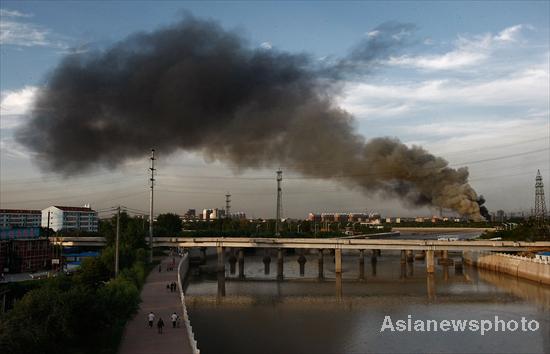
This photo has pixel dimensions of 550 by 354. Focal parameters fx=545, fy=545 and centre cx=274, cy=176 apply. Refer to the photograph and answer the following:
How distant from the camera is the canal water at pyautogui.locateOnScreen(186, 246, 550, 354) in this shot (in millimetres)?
31016

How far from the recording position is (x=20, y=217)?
6791 inches

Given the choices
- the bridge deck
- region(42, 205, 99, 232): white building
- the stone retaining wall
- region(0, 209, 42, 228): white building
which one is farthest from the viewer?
region(42, 205, 99, 232): white building

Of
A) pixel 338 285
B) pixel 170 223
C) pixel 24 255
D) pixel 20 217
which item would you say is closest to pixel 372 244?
pixel 338 285

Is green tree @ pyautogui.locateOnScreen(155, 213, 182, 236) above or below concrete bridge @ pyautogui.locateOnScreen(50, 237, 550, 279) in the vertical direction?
above

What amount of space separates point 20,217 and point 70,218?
17.0 m

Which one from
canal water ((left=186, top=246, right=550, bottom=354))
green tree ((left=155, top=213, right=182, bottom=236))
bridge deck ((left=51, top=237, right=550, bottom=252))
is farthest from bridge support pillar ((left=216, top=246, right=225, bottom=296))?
green tree ((left=155, top=213, right=182, bottom=236))

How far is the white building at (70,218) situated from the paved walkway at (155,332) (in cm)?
14945

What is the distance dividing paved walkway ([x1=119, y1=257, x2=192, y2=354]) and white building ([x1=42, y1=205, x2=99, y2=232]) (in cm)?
14945

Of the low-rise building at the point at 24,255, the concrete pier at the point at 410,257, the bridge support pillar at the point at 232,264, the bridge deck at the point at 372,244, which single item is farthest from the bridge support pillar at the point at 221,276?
the concrete pier at the point at 410,257

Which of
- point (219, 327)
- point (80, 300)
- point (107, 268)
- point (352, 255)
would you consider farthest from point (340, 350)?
point (352, 255)

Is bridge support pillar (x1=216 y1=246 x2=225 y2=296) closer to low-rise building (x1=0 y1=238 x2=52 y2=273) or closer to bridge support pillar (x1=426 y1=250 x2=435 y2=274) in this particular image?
low-rise building (x1=0 y1=238 x2=52 y2=273)

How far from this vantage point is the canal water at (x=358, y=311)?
31.0m

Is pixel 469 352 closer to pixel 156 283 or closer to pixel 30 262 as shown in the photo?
pixel 156 283

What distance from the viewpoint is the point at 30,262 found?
59.7 metres
